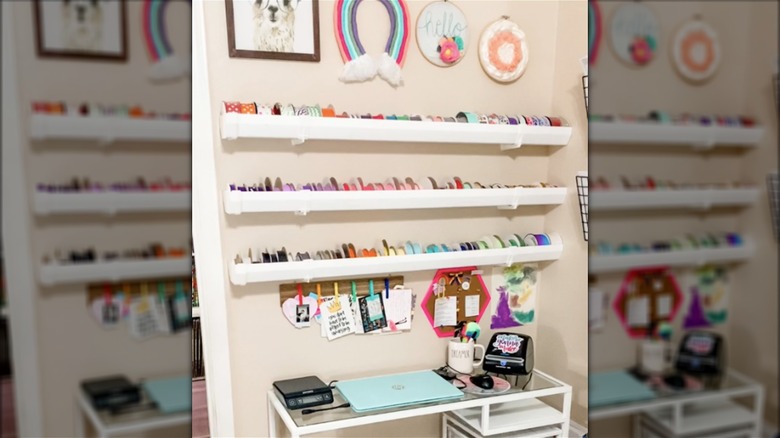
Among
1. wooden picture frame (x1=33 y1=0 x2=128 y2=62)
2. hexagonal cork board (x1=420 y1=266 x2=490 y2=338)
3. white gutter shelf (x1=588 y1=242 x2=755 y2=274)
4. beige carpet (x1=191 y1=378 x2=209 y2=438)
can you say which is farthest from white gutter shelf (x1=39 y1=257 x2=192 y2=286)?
hexagonal cork board (x1=420 y1=266 x2=490 y2=338)

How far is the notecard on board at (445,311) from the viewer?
3.32ft

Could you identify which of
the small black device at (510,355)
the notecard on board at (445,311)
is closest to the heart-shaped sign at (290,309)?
the notecard on board at (445,311)

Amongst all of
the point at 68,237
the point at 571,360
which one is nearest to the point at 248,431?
the point at 571,360

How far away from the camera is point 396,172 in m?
0.97

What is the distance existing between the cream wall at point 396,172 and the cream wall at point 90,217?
50 cm

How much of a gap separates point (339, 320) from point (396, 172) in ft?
0.85

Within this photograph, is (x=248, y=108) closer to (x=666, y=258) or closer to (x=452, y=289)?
(x=452, y=289)

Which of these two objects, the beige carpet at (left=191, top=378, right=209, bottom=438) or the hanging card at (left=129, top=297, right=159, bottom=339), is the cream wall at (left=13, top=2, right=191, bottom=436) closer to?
the hanging card at (left=129, top=297, right=159, bottom=339)

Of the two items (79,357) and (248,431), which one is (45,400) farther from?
(248,431)

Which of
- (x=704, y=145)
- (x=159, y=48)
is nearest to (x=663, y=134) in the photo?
(x=704, y=145)

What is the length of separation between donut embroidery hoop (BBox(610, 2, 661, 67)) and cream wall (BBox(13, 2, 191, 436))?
322 millimetres

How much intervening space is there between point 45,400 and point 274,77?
64 centimetres

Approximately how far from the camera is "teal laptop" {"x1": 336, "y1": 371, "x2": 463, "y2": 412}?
0.93m

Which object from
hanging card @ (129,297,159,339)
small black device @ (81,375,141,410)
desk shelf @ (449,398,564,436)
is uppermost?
hanging card @ (129,297,159,339)
